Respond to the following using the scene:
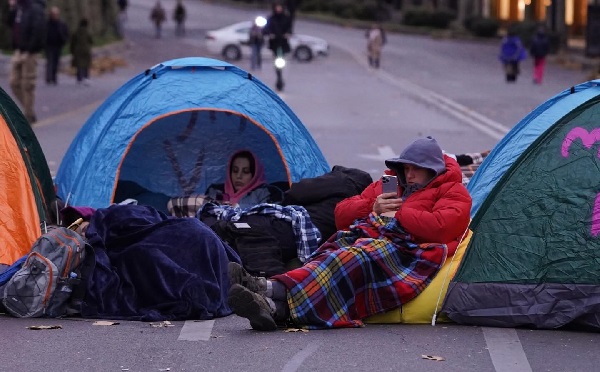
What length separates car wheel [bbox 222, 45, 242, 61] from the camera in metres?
45.2

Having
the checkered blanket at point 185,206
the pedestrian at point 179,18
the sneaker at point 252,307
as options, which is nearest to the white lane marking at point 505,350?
the sneaker at point 252,307

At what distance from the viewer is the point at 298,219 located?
873 cm

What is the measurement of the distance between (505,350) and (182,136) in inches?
206

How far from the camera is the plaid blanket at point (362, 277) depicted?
23.4 ft

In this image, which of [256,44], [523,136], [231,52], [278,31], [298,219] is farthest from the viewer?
[231,52]

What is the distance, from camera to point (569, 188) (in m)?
7.64

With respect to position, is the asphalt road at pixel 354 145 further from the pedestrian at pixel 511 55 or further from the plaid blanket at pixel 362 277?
the pedestrian at pixel 511 55

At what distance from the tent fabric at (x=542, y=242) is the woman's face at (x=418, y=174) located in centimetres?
38

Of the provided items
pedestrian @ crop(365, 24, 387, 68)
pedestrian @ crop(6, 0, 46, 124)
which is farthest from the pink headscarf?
pedestrian @ crop(365, 24, 387, 68)

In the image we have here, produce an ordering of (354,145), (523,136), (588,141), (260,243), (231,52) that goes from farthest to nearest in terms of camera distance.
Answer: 1. (231,52)
2. (354,145)
3. (523,136)
4. (260,243)
5. (588,141)

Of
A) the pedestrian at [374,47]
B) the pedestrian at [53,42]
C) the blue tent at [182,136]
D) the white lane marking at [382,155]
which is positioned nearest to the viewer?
the blue tent at [182,136]

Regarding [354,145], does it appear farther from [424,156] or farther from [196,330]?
[196,330]

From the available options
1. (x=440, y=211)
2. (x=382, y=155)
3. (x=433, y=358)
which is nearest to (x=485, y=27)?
(x=382, y=155)

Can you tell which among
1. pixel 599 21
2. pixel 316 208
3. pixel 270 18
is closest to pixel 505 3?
pixel 599 21
